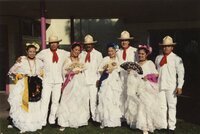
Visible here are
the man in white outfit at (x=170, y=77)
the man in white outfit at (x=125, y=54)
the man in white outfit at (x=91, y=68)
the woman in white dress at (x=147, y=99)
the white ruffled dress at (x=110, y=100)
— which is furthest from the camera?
the man in white outfit at (x=91, y=68)

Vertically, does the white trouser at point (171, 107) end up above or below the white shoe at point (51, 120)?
above

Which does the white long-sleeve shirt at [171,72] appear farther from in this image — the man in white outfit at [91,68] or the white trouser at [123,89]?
the man in white outfit at [91,68]

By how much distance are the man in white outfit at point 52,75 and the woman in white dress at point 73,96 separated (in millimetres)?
218

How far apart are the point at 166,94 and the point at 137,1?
530 cm

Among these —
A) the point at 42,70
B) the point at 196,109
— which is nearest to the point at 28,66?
the point at 42,70

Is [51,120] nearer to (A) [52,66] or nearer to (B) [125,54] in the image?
(A) [52,66]

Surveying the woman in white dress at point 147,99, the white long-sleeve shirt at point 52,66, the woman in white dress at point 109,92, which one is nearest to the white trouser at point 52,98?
the white long-sleeve shirt at point 52,66

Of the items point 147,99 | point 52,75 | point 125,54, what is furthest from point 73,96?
point 147,99

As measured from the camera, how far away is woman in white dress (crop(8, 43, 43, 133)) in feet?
30.3

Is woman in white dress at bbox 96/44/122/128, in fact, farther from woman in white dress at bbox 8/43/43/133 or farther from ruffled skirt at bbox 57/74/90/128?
woman in white dress at bbox 8/43/43/133

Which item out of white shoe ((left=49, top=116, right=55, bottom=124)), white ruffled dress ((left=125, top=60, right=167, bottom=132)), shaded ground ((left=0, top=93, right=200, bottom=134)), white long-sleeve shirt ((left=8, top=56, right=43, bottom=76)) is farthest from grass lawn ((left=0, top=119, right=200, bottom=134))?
white long-sleeve shirt ((left=8, top=56, right=43, bottom=76))

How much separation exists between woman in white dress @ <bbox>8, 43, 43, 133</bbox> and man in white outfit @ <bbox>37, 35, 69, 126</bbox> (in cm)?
22

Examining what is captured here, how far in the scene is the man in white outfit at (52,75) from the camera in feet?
31.5

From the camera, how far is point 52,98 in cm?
966
